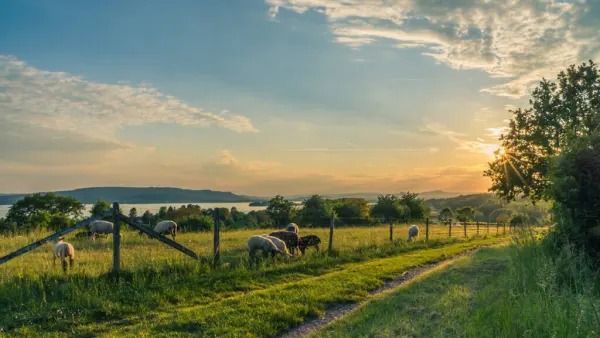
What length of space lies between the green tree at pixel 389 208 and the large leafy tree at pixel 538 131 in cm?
3826

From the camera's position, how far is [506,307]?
842 cm

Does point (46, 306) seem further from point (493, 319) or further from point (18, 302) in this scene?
point (493, 319)

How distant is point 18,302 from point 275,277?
7.37 metres

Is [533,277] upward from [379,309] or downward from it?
upward

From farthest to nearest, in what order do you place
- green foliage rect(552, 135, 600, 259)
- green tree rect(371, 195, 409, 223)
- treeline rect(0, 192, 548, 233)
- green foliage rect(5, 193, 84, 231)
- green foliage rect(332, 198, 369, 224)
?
green tree rect(371, 195, 409, 223)
green foliage rect(332, 198, 369, 224)
green foliage rect(5, 193, 84, 231)
treeline rect(0, 192, 548, 233)
green foliage rect(552, 135, 600, 259)

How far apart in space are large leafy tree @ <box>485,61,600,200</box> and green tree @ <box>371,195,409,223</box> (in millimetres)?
38263

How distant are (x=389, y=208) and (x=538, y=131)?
A: 43231mm

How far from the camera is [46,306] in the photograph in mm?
10570

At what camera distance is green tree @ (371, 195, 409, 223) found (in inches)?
2862

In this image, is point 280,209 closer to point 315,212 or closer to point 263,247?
point 315,212

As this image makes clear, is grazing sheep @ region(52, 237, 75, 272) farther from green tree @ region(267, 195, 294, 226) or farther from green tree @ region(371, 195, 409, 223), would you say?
green tree @ region(371, 195, 409, 223)

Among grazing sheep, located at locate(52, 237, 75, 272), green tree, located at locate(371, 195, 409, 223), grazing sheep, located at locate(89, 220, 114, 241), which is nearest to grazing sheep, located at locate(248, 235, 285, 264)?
grazing sheep, located at locate(52, 237, 75, 272)

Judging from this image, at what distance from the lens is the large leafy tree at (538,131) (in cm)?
3002

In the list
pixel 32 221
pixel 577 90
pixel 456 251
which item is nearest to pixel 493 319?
pixel 456 251
